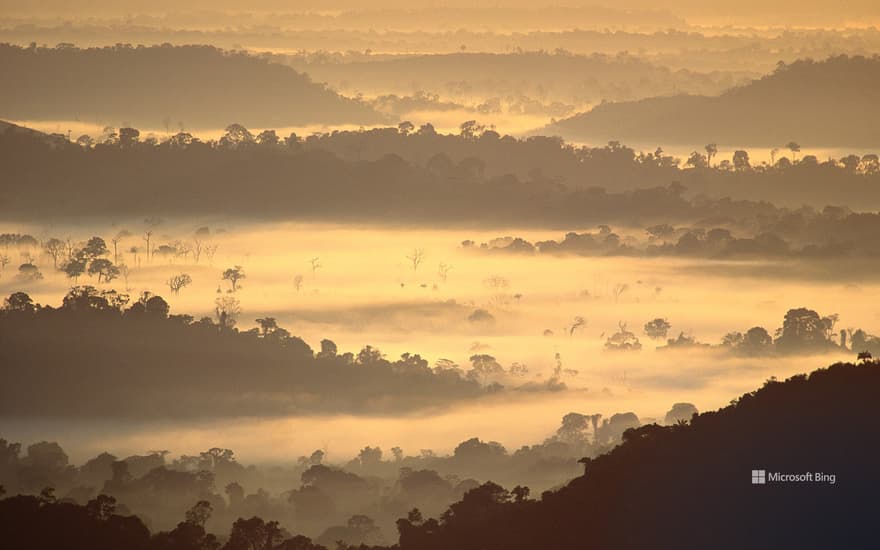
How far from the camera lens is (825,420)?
7456 centimetres

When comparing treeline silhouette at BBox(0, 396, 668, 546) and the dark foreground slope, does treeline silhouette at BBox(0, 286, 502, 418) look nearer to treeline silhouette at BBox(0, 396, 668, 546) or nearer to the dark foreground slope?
treeline silhouette at BBox(0, 396, 668, 546)

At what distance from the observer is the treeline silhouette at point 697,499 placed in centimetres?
6950

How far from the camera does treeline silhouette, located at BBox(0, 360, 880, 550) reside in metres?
69.5

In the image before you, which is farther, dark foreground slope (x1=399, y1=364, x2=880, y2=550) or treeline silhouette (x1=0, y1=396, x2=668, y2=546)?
treeline silhouette (x1=0, y1=396, x2=668, y2=546)

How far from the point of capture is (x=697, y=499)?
7219 centimetres

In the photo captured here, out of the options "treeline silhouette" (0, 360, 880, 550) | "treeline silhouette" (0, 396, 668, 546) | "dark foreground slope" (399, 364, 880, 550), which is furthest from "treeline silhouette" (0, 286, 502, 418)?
"dark foreground slope" (399, 364, 880, 550)

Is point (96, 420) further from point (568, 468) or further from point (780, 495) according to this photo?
point (780, 495)

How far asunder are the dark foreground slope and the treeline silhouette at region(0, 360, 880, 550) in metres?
0.05

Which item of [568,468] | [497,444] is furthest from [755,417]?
[497,444]

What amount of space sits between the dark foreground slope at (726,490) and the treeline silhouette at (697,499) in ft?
0.16

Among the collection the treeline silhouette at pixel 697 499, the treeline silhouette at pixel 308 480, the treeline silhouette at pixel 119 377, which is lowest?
the treeline silhouette at pixel 697 499

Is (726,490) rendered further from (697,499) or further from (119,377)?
(119,377)

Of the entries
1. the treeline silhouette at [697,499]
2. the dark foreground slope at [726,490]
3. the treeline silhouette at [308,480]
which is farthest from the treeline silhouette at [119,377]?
the dark foreground slope at [726,490]

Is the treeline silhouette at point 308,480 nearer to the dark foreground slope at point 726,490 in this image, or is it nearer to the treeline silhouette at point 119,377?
the treeline silhouette at point 119,377
